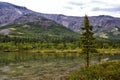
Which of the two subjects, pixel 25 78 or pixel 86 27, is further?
pixel 86 27

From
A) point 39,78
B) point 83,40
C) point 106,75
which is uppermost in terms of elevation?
point 83,40

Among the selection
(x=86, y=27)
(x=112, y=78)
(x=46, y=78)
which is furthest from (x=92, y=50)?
(x=112, y=78)

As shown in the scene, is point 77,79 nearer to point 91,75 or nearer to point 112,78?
point 91,75

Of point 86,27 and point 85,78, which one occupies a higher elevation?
point 86,27

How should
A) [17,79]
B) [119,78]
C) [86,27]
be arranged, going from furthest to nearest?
[86,27]
[17,79]
[119,78]

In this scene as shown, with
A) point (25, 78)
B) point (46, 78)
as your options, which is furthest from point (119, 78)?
point (25, 78)

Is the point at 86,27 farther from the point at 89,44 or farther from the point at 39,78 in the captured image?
the point at 39,78

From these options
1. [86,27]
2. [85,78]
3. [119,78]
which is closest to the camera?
[119,78]

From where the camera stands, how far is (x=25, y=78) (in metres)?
59.0

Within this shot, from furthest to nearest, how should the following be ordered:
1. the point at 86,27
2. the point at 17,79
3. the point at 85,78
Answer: the point at 86,27, the point at 17,79, the point at 85,78

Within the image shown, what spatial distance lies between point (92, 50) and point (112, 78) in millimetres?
26074

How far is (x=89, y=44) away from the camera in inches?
2643

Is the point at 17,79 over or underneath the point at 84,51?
underneath

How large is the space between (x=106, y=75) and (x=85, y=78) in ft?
13.1
